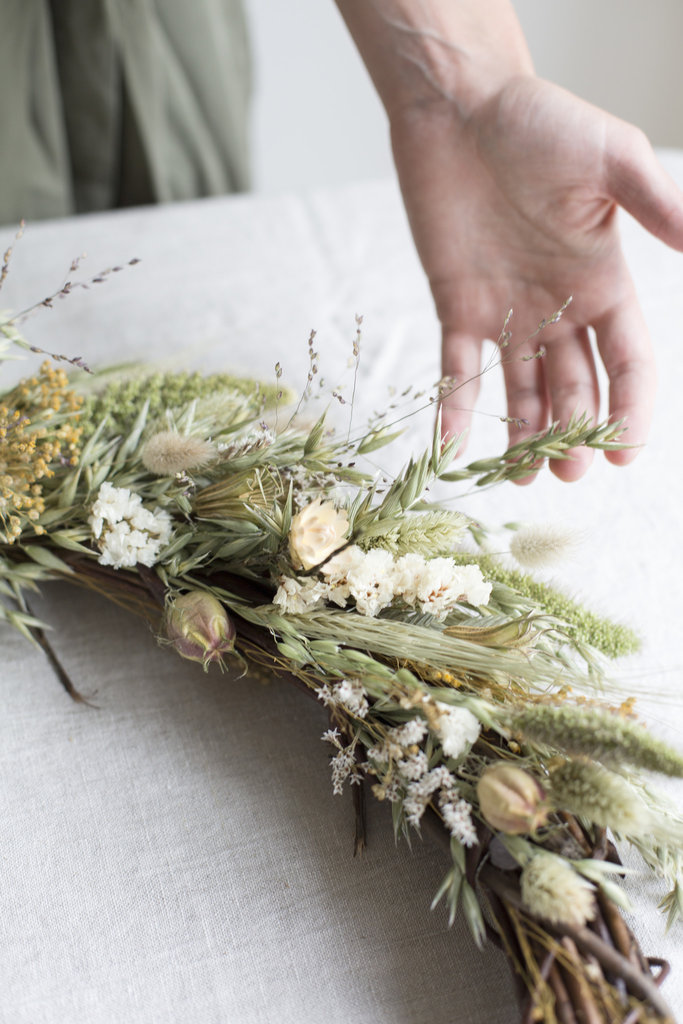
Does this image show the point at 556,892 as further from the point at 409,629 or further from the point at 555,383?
the point at 555,383

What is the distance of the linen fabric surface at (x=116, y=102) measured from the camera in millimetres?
1533

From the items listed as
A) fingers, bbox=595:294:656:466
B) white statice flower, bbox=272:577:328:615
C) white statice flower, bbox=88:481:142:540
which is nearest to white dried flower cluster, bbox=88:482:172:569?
white statice flower, bbox=88:481:142:540

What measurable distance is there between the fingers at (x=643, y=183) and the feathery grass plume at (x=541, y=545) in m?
0.34

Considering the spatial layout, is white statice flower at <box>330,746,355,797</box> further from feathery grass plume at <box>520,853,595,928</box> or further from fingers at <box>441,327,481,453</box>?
fingers at <box>441,327,481,453</box>

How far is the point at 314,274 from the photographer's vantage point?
3.89 feet

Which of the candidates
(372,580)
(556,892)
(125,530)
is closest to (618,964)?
(556,892)

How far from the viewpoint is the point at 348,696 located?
52cm

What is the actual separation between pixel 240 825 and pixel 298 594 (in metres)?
Result: 0.19

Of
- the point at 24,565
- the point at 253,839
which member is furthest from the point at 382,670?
the point at 24,565

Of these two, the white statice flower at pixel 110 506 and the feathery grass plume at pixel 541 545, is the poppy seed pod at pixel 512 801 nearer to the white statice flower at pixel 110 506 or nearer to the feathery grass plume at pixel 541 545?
the feathery grass plume at pixel 541 545

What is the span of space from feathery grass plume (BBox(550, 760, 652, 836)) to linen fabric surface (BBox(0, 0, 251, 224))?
1.57 m

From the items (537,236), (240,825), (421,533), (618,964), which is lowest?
(240,825)

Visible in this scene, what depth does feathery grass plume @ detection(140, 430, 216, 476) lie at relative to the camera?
25.0 inches

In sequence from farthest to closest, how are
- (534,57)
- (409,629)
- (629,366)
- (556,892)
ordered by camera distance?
(534,57), (629,366), (409,629), (556,892)
